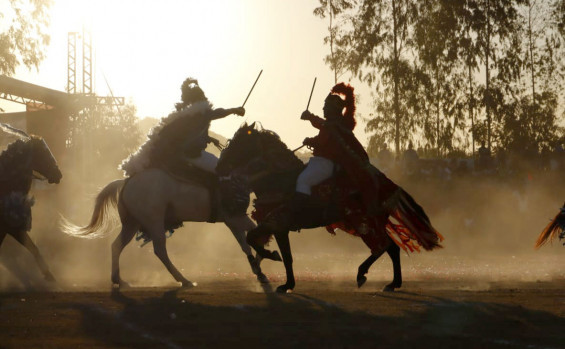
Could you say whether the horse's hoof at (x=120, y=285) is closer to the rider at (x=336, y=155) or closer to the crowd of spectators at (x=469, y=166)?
the rider at (x=336, y=155)

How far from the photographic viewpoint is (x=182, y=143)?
48.2 feet

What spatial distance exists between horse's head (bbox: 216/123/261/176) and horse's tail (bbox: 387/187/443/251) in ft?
6.40

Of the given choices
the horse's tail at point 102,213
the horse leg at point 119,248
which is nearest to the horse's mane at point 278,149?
the horse leg at point 119,248

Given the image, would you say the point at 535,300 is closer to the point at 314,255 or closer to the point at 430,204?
the point at 314,255

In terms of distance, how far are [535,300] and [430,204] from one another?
2165 centimetres

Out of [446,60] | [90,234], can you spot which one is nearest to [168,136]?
[90,234]

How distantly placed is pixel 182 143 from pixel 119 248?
176 cm

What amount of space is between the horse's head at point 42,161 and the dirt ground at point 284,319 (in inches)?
124

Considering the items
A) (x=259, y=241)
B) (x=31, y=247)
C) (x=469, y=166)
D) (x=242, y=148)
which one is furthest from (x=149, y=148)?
(x=469, y=166)

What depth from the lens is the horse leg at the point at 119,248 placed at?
14539 millimetres

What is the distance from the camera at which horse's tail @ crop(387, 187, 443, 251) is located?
1349 centimetres

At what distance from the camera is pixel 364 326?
29.8ft

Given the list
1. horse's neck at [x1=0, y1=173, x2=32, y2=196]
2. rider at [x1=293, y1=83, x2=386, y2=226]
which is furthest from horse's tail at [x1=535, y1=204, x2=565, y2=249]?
horse's neck at [x1=0, y1=173, x2=32, y2=196]

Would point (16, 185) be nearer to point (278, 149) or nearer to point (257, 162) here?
point (257, 162)
